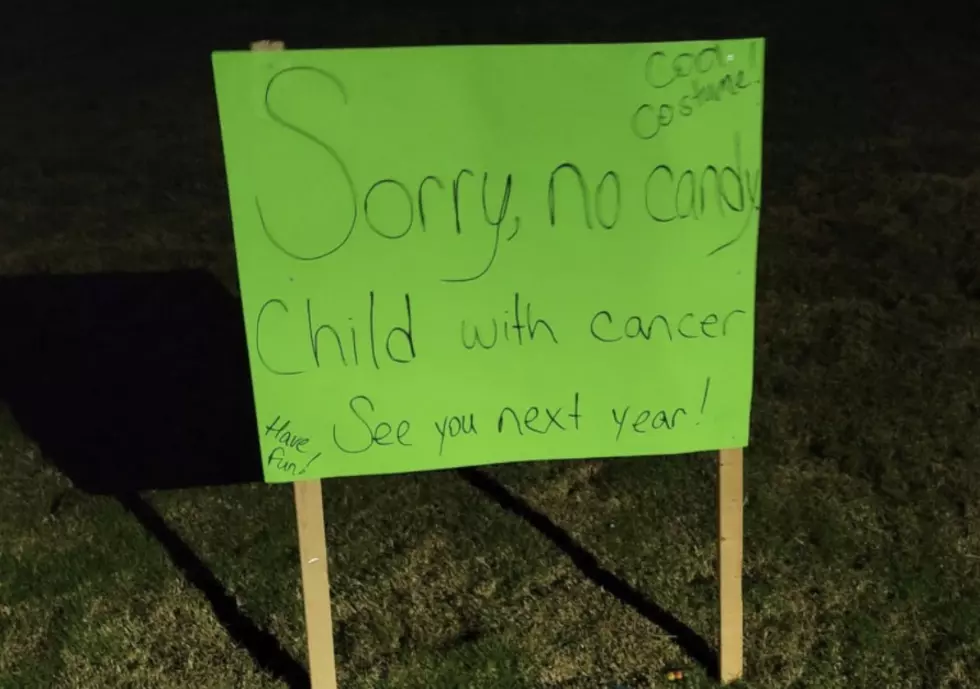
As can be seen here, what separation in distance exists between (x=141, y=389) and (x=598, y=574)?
1829 millimetres

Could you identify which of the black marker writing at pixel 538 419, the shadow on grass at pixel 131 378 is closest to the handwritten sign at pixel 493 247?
the black marker writing at pixel 538 419

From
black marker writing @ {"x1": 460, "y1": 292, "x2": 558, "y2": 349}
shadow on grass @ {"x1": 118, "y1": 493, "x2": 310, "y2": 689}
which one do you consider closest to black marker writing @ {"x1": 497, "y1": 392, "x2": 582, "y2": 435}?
black marker writing @ {"x1": 460, "y1": 292, "x2": 558, "y2": 349}

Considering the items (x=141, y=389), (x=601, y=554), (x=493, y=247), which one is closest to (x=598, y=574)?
(x=601, y=554)

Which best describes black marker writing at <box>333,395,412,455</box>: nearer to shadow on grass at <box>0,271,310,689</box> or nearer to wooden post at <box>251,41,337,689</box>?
wooden post at <box>251,41,337,689</box>

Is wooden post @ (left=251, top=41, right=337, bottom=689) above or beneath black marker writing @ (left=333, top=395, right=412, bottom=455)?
beneath

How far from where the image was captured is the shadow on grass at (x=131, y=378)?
11.0ft

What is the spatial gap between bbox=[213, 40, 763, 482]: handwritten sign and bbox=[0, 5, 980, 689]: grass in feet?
2.02

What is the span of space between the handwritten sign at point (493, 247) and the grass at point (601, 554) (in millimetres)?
616

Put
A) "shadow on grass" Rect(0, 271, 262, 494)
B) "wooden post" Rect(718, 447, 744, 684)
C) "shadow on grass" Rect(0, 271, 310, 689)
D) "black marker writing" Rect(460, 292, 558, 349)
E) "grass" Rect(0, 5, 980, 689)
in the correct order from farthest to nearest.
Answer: "shadow on grass" Rect(0, 271, 262, 494) → "shadow on grass" Rect(0, 271, 310, 689) → "grass" Rect(0, 5, 980, 689) → "wooden post" Rect(718, 447, 744, 684) → "black marker writing" Rect(460, 292, 558, 349)

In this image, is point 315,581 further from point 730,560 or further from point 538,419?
point 730,560

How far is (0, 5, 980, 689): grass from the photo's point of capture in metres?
2.53

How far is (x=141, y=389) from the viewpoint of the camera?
3717mm

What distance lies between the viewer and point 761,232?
4922mm

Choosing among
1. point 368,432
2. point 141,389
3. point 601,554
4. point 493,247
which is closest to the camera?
point 493,247
